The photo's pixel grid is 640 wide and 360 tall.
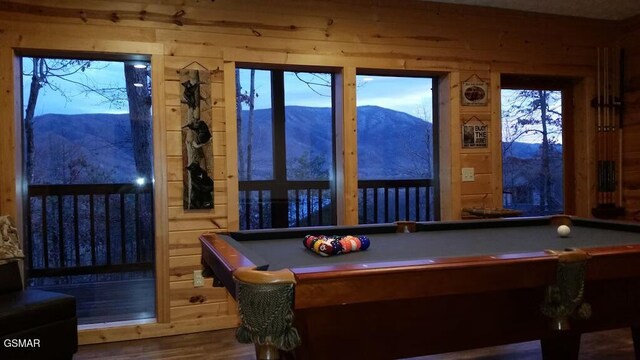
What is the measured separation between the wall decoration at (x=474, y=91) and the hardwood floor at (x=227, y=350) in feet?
6.87

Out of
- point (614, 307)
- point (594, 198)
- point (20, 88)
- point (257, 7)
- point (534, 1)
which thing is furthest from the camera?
point (594, 198)

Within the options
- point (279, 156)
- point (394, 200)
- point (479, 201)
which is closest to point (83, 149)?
point (279, 156)

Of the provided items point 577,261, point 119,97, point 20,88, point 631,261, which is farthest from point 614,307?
point 20,88

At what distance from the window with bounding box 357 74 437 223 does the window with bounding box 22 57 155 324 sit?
6.64 feet

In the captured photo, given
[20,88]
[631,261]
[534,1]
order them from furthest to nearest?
[534,1]
[20,88]
[631,261]

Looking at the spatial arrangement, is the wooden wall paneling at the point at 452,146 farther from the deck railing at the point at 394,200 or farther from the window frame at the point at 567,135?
the window frame at the point at 567,135

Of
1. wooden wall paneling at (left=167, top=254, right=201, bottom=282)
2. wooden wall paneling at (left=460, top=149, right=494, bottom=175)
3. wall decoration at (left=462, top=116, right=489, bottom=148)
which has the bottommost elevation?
wooden wall paneling at (left=167, top=254, right=201, bottom=282)

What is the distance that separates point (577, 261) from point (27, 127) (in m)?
3.79

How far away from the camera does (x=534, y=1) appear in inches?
164

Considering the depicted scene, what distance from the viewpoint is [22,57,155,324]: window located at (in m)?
3.69

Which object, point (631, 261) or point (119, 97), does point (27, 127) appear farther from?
point (631, 261)

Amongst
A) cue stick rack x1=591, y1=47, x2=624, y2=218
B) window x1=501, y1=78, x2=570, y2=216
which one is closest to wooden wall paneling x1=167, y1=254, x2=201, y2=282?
window x1=501, y1=78, x2=570, y2=216

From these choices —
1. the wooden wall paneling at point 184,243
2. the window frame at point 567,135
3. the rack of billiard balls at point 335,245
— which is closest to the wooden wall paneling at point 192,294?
the wooden wall paneling at point 184,243

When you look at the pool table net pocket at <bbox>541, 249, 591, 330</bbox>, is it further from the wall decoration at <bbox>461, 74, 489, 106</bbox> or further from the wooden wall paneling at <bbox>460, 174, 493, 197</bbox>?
the wall decoration at <bbox>461, 74, 489, 106</bbox>
